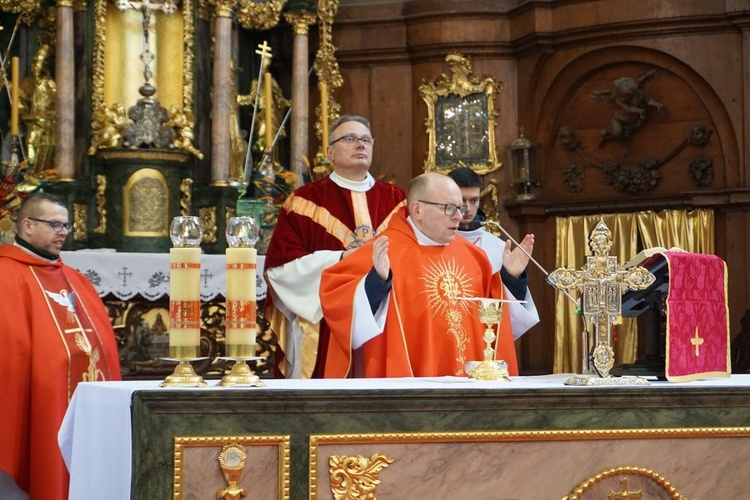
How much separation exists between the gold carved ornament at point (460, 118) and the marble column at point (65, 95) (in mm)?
3140

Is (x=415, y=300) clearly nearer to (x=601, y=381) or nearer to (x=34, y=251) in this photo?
(x=601, y=381)

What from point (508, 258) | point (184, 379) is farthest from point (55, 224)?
point (184, 379)

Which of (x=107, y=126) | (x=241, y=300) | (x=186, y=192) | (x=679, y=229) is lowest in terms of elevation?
(x=241, y=300)

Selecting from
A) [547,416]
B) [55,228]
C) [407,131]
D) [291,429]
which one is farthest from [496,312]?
[407,131]

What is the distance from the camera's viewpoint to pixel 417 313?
18.2 ft

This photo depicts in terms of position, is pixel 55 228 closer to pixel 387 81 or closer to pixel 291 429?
pixel 291 429

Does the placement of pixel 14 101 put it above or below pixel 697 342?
above

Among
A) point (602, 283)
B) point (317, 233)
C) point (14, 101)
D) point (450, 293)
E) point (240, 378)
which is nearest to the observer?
point (240, 378)

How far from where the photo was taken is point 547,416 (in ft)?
13.5

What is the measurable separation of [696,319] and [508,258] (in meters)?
1.18

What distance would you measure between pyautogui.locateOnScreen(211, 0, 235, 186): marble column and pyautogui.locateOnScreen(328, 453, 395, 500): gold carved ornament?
6765 mm

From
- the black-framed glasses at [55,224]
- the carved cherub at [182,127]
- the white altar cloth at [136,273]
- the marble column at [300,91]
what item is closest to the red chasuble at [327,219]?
the black-framed glasses at [55,224]

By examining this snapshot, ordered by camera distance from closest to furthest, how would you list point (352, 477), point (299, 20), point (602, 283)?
point (352, 477), point (602, 283), point (299, 20)

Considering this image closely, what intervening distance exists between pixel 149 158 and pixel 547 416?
6.79 m
